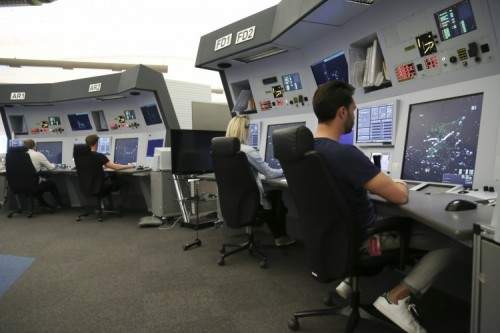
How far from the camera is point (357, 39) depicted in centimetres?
249

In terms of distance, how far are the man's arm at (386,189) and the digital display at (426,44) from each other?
1.10m

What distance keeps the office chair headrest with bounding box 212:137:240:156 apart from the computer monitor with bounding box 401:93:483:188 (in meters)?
1.10

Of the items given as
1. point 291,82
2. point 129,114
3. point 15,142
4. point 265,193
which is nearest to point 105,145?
point 129,114

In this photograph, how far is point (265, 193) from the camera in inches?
108

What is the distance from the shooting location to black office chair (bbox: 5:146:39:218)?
4.73m

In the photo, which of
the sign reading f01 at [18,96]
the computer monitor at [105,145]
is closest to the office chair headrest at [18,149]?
the computer monitor at [105,145]

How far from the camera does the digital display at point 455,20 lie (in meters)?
1.73

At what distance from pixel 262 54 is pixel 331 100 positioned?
1.99 m

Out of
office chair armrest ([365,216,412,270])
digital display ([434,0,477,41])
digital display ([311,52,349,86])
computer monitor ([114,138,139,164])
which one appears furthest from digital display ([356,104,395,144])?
computer monitor ([114,138,139,164])

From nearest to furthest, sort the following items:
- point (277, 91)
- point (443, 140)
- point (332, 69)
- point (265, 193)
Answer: point (443, 140), point (265, 193), point (332, 69), point (277, 91)

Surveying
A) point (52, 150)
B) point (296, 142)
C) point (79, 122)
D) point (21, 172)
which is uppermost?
point (79, 122)

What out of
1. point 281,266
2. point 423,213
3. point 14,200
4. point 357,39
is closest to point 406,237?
point 423,213

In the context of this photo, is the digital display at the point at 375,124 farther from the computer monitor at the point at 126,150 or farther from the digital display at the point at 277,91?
the computer monitor at the point at 126,150

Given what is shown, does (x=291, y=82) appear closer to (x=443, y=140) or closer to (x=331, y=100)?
(x=443, y=140)
